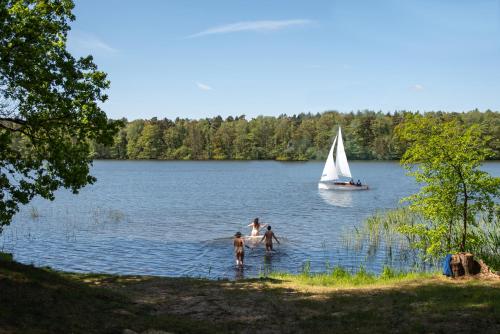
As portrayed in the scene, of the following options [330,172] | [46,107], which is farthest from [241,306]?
[330,172]

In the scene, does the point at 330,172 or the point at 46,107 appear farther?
the point at 330,172

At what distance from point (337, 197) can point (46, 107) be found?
184 ft

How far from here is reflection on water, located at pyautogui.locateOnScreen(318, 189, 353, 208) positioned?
6184cm

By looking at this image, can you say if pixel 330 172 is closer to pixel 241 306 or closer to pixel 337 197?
pixel 337 197

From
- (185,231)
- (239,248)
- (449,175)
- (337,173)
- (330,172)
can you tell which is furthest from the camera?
(337,173)

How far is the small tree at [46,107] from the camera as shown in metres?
15.9

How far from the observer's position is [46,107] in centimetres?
1695

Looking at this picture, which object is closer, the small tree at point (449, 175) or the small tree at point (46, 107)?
the small tree at point (46, 107)

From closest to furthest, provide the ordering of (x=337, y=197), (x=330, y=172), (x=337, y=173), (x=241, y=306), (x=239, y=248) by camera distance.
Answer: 1. (x=241, y=306)
2. (x=239, y=248)
3. (x=337, y=197)
4. (x=330, y=172)
5. (x=337, y=173)

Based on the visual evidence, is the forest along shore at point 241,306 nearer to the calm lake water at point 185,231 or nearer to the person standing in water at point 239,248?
the person standing in water at point 239,248

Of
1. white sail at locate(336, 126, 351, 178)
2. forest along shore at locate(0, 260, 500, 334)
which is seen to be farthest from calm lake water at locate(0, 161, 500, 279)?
white sail at locate(336, 126, 351, 178)

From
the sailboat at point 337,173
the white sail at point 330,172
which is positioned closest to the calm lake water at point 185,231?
the sailboat at point 337,173

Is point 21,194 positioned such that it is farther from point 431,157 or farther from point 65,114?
point 431,157

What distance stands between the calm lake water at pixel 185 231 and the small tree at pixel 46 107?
1135cm
